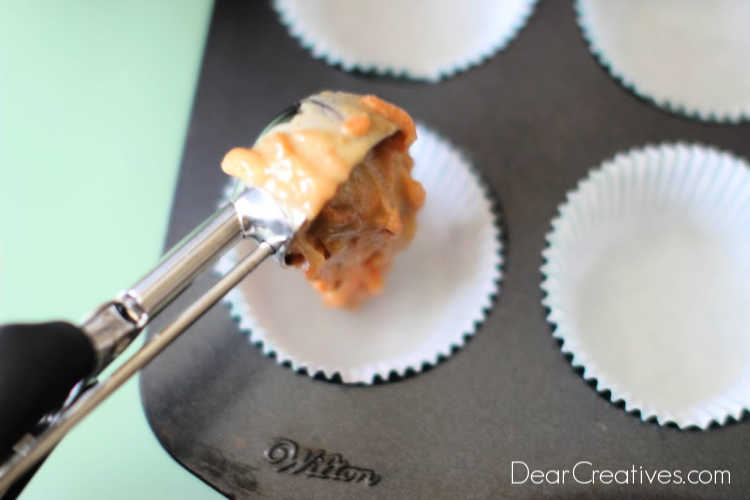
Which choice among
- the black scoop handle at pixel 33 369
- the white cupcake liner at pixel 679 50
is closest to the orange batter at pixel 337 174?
the black scoop handle at pixel 33 369

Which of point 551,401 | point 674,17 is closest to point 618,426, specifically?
point 551,401

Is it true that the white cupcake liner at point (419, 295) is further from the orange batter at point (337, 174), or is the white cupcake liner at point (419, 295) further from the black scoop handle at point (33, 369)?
the black scoop handle at point (33, 369)

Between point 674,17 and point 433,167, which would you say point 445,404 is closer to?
point 433,167

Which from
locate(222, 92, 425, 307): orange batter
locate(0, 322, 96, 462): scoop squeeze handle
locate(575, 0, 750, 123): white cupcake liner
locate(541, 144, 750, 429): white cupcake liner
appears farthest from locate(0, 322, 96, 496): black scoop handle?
locate(575, 0, 750, 123): white cupcake liner

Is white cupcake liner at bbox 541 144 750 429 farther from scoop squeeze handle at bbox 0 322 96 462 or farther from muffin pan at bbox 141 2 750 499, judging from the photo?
scoop squeeze handle at bbox 0 322 96 462

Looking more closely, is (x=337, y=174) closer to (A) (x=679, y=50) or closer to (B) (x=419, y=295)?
(B) (x=419, y=295)

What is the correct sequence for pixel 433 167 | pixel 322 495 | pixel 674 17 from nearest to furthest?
1. pixel 322 495
2. pixel 433 167
3. pixel 674 17
